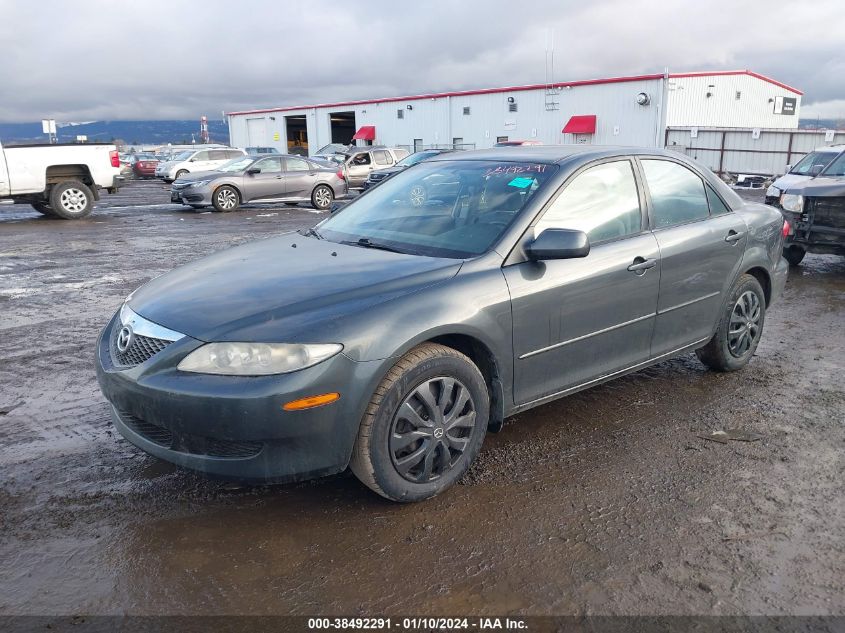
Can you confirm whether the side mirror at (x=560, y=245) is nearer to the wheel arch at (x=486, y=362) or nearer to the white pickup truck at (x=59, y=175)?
the wheel arch at (x=486, y=362)

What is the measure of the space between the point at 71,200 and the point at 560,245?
15001 millimetres

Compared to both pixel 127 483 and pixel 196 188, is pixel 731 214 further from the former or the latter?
pixel 196 188

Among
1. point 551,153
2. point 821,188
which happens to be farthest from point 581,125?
point 551,153

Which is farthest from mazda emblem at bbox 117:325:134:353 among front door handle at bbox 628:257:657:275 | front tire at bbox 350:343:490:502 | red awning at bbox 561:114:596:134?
red awning at bbox 561:114:596:134

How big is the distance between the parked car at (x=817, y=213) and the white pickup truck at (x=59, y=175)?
44.5 feet

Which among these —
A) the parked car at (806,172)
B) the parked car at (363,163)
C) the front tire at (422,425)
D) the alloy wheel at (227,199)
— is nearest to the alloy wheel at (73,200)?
the alloy wheel at (227,199)

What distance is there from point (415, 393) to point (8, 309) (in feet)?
19.2

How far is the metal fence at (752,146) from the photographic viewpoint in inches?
1096

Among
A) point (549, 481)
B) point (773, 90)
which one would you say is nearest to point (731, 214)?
point (549, 481)

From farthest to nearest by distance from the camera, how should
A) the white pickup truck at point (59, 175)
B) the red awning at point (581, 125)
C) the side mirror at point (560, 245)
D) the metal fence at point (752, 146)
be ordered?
the red awning at point (581, 125)
the metal fence at point (752, 146)
the white pickup truck at point (59, 175)
the side mirror at point (560, 245)

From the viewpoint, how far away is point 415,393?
3.21 m

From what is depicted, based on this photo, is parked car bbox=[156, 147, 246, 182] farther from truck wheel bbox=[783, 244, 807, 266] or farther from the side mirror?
the side mirror

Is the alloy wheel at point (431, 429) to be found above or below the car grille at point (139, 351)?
below

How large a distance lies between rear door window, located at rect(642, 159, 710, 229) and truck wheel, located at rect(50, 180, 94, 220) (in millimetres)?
14517
